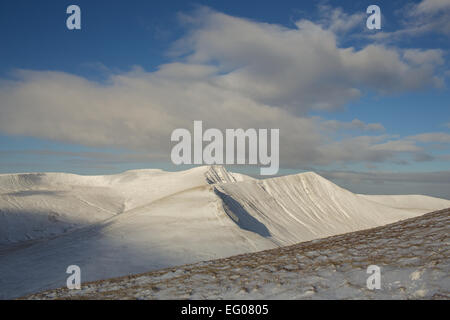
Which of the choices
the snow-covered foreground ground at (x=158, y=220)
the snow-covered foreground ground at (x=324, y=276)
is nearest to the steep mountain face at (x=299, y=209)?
the snow-covered foreground ground at (x=158, y=220)

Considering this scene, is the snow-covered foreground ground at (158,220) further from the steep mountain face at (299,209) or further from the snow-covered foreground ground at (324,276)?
the snow-covered foreground ground at (324,276)

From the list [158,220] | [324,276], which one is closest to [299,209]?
[158,220]

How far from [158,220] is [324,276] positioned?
1679 inches

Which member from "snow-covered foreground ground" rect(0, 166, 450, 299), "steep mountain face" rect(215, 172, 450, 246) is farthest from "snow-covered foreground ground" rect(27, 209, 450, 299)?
"steep mountain face" rect(215, 172, 450, 246)

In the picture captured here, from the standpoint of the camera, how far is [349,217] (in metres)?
78.7

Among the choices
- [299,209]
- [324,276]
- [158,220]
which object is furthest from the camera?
[299,209]

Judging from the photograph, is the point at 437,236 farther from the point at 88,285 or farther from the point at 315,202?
the point at 315,202

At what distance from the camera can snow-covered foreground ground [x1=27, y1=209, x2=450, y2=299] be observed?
12.5 ft

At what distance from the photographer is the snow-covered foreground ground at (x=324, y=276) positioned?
12.5 ft

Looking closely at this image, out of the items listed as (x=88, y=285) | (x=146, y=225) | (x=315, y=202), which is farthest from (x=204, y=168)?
(x=88, y=285)

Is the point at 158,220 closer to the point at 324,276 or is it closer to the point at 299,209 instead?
the point at 299,209

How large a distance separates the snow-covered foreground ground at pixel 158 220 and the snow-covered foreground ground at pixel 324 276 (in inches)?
989

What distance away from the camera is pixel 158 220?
1757 inches
